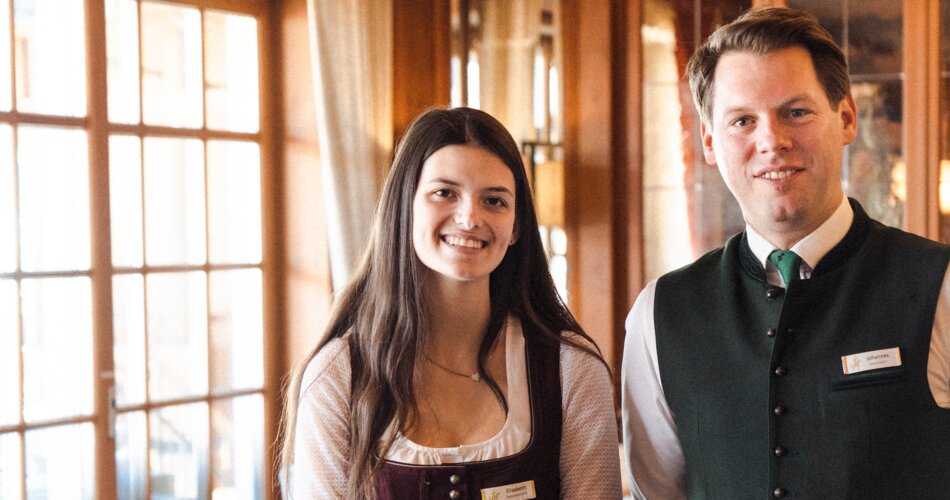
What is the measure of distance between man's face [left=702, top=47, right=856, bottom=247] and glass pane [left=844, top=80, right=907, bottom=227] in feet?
7.01

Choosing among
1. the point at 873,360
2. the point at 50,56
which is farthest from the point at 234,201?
the point at 873,360

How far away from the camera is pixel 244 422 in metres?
4.18

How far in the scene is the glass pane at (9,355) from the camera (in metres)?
3.30

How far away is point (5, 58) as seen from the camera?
3299 mm

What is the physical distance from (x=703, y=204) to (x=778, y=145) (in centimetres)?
266

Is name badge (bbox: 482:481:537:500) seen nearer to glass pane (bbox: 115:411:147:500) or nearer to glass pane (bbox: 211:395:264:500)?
glass pane (bbox: 115:411:147:500)

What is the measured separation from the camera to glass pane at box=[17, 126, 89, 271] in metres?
3.37

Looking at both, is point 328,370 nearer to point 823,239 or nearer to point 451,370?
point 451,370

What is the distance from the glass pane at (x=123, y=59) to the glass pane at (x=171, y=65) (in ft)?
0.13

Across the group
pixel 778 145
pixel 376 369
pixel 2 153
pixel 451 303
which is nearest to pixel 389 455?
pixel 376 369

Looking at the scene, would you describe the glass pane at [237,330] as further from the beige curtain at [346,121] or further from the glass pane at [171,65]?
the glass pane at [171,65]

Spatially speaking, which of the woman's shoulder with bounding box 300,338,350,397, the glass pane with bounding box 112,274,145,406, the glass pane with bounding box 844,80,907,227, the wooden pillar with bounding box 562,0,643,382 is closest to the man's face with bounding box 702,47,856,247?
the woman's shoulder with bounding box 300,338,350,397

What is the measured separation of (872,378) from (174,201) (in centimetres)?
308

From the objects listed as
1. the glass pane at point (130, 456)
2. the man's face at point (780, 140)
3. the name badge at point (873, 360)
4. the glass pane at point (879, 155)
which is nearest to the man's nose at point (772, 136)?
the man's face at point (780, 140)
